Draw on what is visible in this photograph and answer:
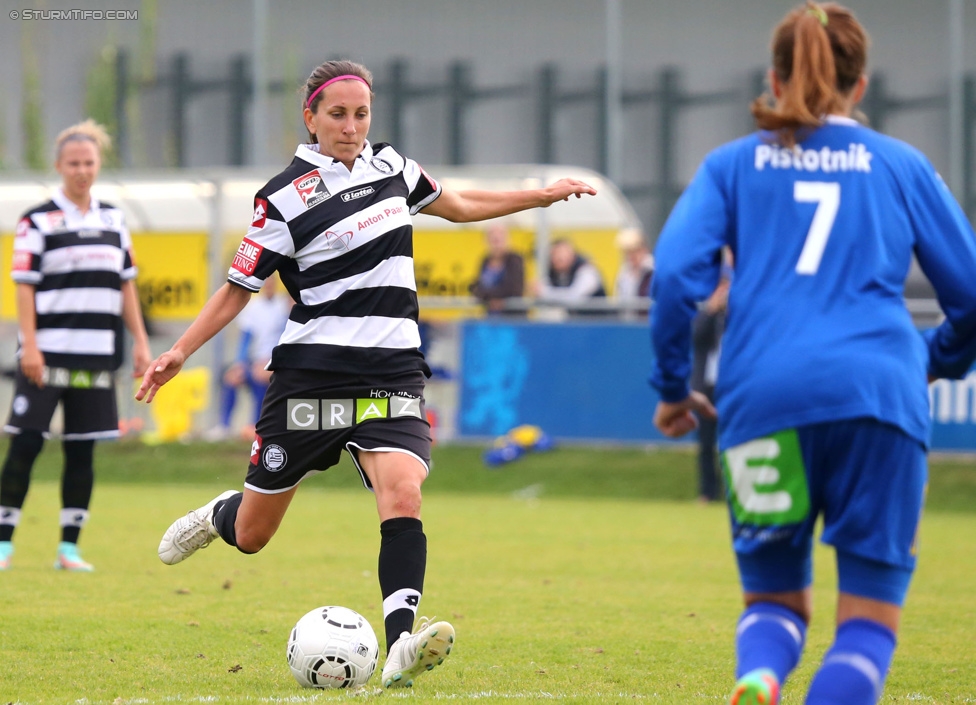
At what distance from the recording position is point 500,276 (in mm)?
15906

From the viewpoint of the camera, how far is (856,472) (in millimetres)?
3391

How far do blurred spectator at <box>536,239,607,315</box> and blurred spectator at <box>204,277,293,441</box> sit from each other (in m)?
3.20

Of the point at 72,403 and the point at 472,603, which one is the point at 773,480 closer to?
the point at 472,603

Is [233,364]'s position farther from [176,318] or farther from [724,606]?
[724,606]

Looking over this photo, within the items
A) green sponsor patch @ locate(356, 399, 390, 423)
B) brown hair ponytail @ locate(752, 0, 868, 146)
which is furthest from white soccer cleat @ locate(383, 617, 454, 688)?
brown hair ponytail @ locate(752, 0, 868, 146)

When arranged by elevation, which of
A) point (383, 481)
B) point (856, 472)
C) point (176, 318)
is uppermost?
point (856, 472)

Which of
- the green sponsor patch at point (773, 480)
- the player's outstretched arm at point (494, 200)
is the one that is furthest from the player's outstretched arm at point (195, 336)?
the green sponsor patch at point (773, 480)

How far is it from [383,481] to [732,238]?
1981 mm

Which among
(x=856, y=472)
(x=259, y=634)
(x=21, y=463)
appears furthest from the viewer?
(x=21, y=463)

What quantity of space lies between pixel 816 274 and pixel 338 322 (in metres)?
2.21

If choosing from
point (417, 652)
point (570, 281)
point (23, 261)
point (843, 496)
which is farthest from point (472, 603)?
point (570, 281)

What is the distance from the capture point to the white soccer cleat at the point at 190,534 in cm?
580

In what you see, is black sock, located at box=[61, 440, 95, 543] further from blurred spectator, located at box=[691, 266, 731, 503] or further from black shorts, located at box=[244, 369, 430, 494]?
blurred spectator, located at box=[691, 266, 731, 503]

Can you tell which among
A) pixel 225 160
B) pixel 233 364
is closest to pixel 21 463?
pixel 233 364
